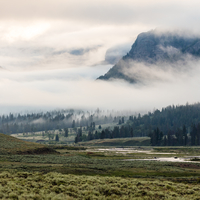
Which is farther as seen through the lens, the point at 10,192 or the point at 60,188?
the point at 60,188

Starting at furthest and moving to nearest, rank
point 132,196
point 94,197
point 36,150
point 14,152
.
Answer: point 36,150 → point 14,152 → point 132,196 → point 94,197

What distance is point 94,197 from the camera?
36312 mm

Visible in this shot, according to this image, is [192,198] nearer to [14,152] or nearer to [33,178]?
[33,178]

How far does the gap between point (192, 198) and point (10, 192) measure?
23.7 metres

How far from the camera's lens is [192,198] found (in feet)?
128

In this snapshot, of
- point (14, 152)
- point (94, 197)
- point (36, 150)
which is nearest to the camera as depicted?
point (94, 197)

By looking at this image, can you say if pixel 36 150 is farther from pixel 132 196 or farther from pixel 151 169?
pixel 132 196

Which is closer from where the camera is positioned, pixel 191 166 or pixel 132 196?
pixel 132 196

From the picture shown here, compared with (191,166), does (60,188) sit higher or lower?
higher

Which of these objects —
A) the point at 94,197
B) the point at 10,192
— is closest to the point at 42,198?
the point at 10,192

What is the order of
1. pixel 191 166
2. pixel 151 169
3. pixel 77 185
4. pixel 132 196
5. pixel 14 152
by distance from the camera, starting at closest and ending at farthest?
pixel 132 196 < pixel 77 185 < pixel 151 169 < pixel 191 166 < pixel 14 152

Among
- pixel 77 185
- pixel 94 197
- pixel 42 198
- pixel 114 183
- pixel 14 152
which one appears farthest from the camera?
pixel 14 152

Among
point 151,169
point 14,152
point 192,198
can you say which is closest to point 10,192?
point 192,198

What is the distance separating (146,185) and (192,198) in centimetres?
908
